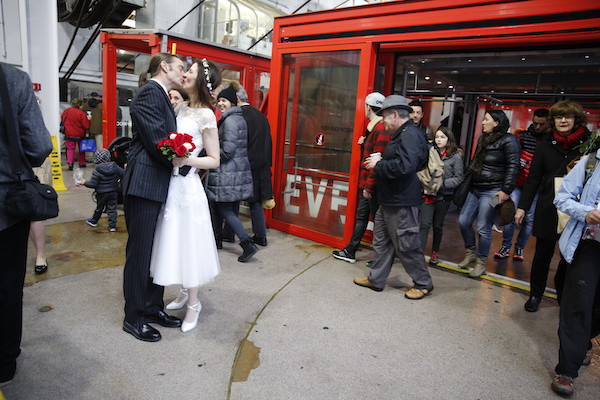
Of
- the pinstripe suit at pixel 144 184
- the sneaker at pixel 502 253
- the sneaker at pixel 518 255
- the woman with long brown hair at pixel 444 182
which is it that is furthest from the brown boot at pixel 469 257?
the pinstripe suit at pixel 144 184

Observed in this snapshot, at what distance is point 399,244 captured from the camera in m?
3.73

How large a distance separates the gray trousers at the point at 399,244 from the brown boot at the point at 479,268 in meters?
0.84

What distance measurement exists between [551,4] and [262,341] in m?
3.78

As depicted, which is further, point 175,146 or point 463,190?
point 463,190

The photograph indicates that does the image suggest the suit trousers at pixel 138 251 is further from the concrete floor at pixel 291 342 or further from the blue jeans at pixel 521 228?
the blue jeans at pixel 521 228

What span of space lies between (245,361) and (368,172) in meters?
2.35

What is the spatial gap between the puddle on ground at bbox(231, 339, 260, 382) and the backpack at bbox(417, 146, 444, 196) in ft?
8.07

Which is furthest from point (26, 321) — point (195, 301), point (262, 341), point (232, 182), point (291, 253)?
point (291, 253)

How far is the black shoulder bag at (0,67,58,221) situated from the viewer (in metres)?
2.04

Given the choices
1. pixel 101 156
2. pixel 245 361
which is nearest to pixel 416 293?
pixel 245 361

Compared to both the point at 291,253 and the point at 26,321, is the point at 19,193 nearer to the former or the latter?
the point at 26,321

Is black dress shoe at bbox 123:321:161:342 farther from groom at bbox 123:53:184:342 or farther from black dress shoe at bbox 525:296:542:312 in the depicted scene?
black dress shoe at bbox 525:296:542:312

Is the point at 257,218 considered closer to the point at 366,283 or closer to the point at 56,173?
the point at 366,283

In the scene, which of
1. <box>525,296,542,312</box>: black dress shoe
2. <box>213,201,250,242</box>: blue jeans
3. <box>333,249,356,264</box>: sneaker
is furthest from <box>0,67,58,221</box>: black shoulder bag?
<box>525,296,542,312</box>: black dress shoe
